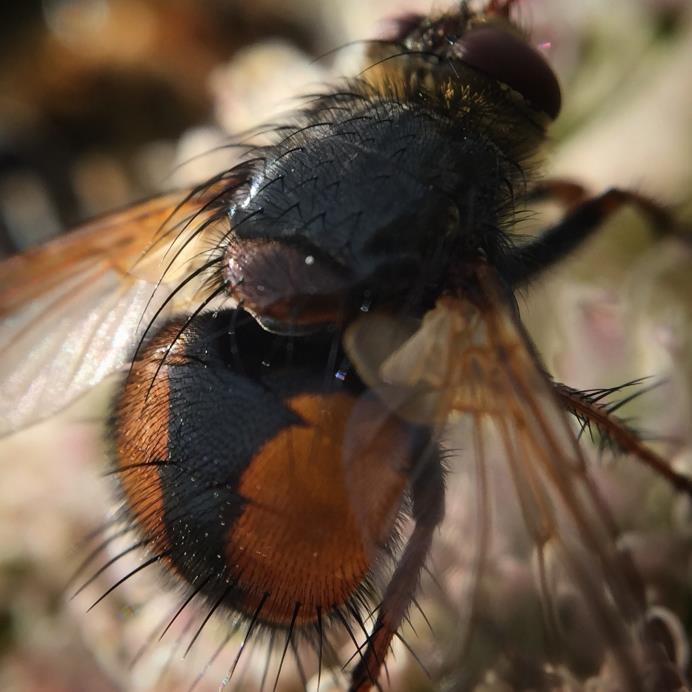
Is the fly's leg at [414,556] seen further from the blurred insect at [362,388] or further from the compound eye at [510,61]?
the compound eye at [510,61]

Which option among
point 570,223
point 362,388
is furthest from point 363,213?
point 570,223

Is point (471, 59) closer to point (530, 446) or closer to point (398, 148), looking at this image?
point (398, 148)

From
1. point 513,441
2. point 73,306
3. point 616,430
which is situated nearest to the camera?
point 513,441

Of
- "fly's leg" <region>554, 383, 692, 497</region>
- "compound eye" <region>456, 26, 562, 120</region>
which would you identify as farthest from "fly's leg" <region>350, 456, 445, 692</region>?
"compound eye" <region>456, 26, 562, 120</region>

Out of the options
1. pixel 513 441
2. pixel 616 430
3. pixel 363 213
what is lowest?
pixel 616 430

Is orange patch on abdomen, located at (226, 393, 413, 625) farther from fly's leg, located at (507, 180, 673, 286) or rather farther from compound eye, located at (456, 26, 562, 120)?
compound eye, located at (456, 26, 562, 120)

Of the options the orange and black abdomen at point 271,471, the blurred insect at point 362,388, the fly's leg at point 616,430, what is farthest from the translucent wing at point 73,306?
the fly's leg at point 616,430

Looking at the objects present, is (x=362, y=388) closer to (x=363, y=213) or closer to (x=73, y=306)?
(x=363, y=213)
